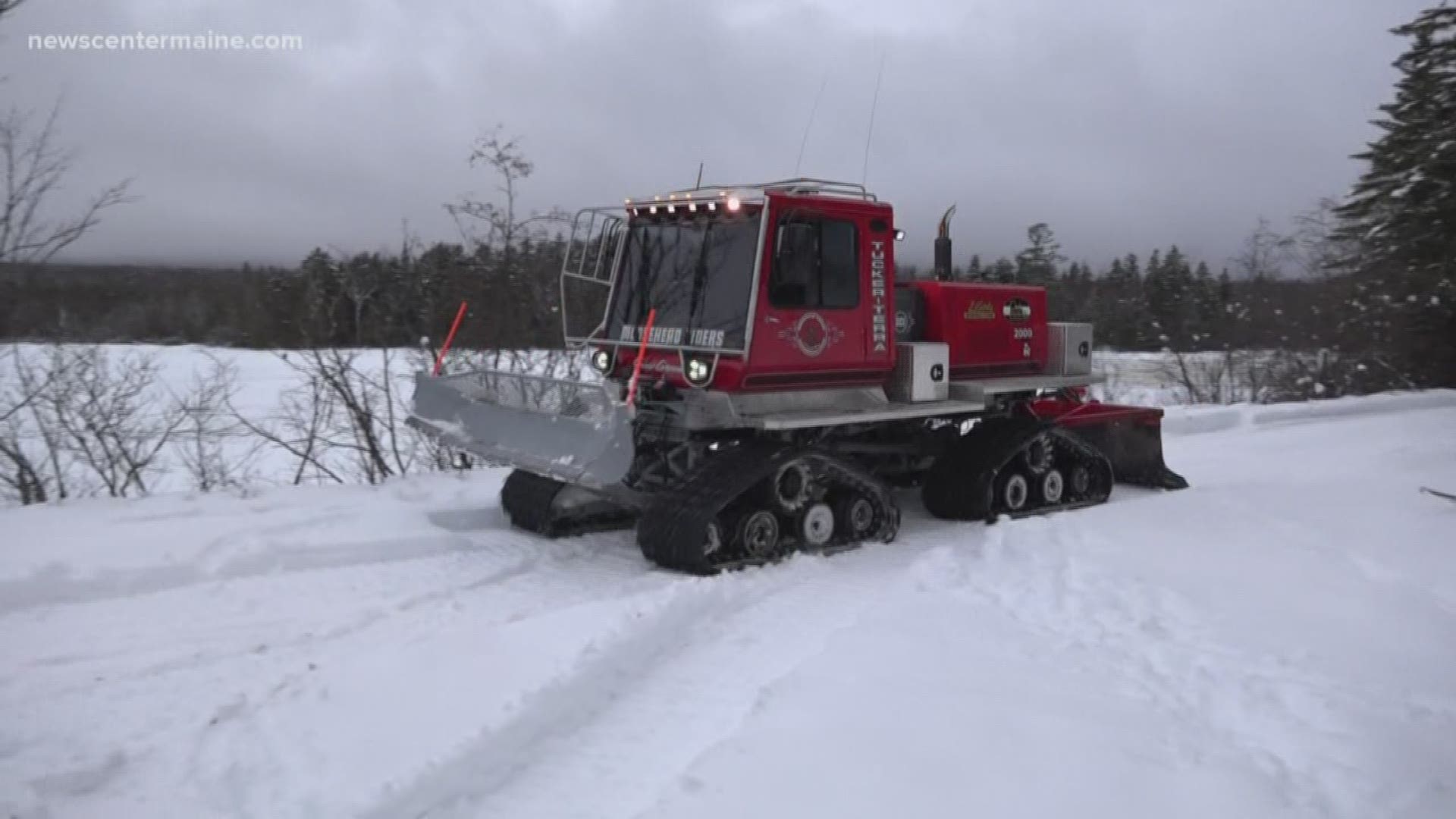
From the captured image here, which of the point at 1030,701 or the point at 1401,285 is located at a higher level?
the point at 1401,285

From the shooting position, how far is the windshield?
7.50m

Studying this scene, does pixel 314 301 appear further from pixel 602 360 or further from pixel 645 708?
pixel 645 708

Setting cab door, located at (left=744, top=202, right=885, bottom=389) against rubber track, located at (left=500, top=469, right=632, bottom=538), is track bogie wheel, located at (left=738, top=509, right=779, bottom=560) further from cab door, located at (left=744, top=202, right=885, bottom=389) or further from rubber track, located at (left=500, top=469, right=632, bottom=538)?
rubber track, located at (left=500, top=469, right=632, bottom=538)

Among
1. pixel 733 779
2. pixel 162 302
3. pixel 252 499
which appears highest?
pixel 162 302

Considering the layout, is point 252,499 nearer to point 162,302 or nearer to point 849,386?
point 849,386

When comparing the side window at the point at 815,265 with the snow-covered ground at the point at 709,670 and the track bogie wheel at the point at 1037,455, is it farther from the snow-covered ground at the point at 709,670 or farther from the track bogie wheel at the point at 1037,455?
the track bogie wheel at the point at 1037,455

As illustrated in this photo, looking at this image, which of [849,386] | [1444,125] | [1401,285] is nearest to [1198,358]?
[1401,285]

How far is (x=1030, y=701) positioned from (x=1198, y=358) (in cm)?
2410

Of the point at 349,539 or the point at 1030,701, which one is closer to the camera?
the point at 1030,701

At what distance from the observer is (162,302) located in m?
14.1

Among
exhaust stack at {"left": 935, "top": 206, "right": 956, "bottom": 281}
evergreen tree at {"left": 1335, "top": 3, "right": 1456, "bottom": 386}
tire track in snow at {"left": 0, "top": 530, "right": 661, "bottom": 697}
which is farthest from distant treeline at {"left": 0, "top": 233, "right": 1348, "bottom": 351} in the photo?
evergreen tree at {"left": 1335, "top": 3, "right": 1456, "bottom": 386}

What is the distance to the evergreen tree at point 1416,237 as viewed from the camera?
20203 mm

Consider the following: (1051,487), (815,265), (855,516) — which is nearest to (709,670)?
(855,516)

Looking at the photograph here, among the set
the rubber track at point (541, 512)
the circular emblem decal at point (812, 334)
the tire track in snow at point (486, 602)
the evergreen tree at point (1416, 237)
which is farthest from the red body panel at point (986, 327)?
the evergreen tree at point (1416, 237)
